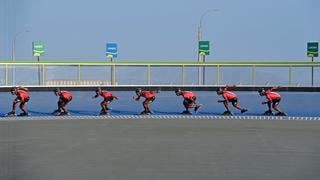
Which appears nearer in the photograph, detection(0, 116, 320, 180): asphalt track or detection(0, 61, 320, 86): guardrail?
detection(0, 116, 320, 180): asphalt track

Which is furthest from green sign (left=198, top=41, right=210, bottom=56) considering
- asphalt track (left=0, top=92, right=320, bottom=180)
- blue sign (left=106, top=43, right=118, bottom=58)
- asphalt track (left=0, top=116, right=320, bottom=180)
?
asphalt track (left=0, top=116, right=320, bottom=180)

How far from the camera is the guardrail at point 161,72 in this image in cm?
2941

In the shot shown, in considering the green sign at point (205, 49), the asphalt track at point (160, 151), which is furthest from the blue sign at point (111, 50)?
the asphalt track at point (160, 151)

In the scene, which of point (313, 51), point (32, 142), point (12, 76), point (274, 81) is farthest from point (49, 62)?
point (32, 142)

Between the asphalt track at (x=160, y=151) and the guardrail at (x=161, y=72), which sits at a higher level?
the guardrail at (x=161, y=72)

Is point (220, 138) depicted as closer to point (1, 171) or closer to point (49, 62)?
point (1, 171)

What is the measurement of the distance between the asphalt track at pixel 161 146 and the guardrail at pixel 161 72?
10.7 m

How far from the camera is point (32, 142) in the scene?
35.3 ft

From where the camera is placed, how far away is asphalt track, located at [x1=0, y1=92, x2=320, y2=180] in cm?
734

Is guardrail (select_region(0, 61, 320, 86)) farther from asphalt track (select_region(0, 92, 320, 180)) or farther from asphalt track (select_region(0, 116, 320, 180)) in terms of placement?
asphalt track (select_region(0, 116, 320, 180))

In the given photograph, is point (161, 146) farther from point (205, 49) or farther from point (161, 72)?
point (205, 49)

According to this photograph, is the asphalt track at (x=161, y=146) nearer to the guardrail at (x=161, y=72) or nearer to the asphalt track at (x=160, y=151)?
the asphalt track at (x=160, y=151)

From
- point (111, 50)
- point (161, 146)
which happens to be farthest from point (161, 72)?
point (161, 146)

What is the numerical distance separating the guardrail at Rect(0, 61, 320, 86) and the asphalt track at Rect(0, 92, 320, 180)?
1074 cm
